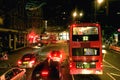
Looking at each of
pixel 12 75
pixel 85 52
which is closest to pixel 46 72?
pixel 12 75

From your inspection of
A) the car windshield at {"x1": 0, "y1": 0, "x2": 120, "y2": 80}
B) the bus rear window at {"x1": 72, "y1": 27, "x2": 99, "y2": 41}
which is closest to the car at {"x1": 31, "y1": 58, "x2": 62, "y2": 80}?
the car windshield at {"x1": 0, "y1": 0, "x2": 120, "y2": 80}

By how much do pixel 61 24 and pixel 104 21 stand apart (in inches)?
1805

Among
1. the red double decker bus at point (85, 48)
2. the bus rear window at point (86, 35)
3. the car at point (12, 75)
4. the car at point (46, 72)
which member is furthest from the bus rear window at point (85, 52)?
the car at point (46, 72)

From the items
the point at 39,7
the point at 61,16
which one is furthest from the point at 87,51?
the point at 61,16

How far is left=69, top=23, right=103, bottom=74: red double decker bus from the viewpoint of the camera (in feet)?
70.4

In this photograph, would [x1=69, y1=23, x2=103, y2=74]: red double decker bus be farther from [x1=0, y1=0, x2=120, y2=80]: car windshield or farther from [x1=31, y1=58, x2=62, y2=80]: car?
[x1=31, y1=58, x2=62, y2=80]: car

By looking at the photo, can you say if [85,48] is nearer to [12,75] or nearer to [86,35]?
[86,35]

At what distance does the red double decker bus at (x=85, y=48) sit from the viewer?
21453 mm

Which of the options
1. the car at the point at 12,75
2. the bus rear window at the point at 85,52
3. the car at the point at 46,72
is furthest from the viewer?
the bus rear window at the point at 85,52

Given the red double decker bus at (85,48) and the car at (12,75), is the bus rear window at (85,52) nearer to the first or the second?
the red double decker bus at (85,48)

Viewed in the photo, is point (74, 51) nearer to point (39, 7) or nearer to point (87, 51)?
point (87, 51)

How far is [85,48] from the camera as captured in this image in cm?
2173

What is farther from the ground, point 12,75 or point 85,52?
point 85,52

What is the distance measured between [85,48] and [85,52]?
14.0 inches
